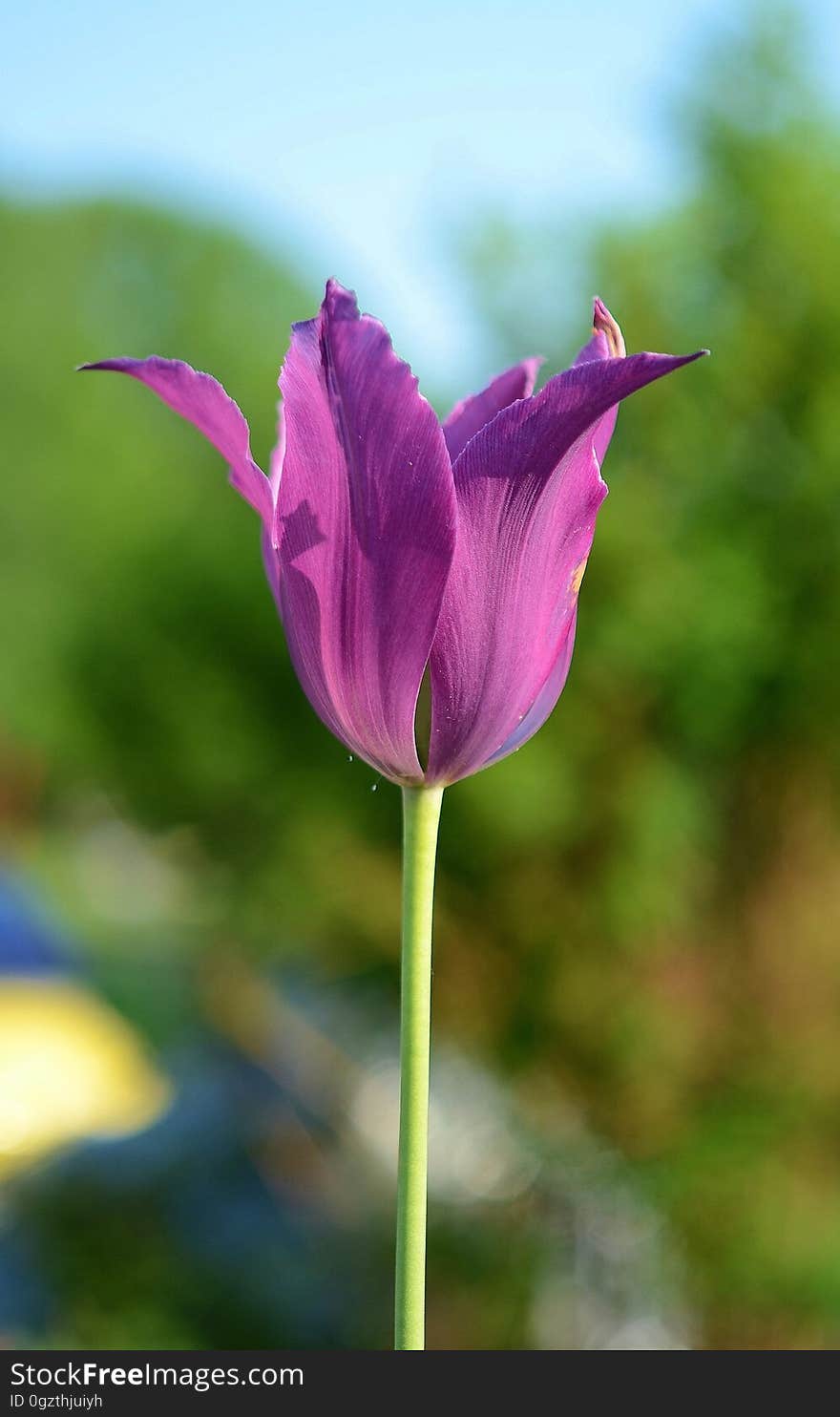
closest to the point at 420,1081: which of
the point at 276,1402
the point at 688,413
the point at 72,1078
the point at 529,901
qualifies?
the point at 276,1402

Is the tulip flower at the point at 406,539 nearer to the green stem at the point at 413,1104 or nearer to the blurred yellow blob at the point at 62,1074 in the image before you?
the green stem at the point at 413,1104

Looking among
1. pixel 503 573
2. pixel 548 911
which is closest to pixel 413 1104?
pixel 503 573

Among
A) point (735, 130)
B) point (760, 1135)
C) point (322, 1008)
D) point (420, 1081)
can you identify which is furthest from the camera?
point (322, 1008)

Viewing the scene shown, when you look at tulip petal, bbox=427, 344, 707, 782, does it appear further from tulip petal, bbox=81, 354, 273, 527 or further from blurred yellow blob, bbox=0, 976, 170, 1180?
blurred yellow blob, bbox=0, 976, 170, 1180

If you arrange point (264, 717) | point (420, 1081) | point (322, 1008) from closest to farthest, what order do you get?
1. point (420, 1081)
2. point (264, 717)
3. point (322, 1008)

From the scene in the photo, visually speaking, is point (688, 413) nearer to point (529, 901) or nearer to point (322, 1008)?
point (529, 901)

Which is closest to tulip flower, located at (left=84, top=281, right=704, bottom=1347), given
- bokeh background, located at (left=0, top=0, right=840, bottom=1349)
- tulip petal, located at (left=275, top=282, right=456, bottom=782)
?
tulip petal, located at (left=275, top=282, right=456, bottom=782)

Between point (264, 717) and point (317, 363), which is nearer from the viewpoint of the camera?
point (317, 363)

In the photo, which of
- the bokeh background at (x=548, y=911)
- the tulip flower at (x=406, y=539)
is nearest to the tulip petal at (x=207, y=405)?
the tulip flower at (x=406, y=539)

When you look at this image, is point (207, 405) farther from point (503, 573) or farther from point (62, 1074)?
point (62, 1074)
